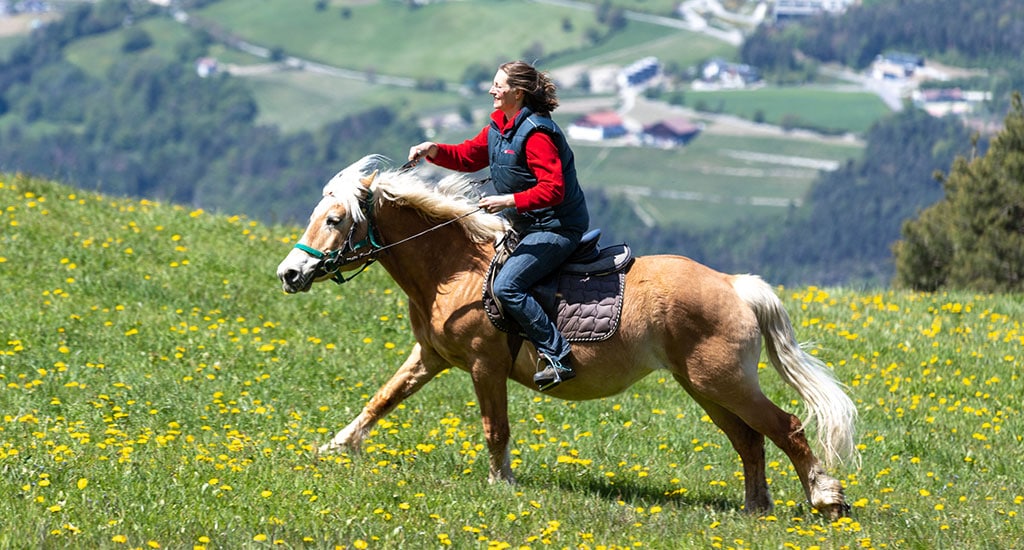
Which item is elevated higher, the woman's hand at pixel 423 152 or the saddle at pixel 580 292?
the woman's hand at pixel 423 152

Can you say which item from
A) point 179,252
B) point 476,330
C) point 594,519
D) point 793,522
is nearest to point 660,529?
point 594,519

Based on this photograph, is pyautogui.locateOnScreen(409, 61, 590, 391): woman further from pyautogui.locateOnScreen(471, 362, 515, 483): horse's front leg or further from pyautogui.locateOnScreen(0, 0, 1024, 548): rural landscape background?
pyautogui.locateOnScreen(0, 0, 1024, 548): rural landscape background

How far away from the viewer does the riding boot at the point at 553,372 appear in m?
9.23

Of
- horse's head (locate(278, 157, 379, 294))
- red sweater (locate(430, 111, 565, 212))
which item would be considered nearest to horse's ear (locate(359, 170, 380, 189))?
horse's head (locate(278, 157, 379, 294))

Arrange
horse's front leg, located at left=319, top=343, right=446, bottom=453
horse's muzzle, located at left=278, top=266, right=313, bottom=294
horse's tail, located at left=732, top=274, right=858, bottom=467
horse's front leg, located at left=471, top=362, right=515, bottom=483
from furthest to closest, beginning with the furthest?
horse's front leg, located at left=319, top=343, right=446, bottom=453, horse's front leg, located at left=471, top=362, right=515, bottom=483, horse's tail, located at left=732, top=274, right=858, bottom=467, horse's muzzle, located at left=278, top=266, right=313, bottom=294

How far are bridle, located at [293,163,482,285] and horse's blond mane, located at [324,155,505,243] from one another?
65 mm

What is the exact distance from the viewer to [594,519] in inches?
341

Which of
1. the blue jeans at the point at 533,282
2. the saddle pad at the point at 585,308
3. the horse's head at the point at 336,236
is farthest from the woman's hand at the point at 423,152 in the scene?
the saddle pad at the point at 585,308

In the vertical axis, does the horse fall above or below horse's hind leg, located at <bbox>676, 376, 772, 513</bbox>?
above

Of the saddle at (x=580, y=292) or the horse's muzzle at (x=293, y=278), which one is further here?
the saddle at (x=580, y=292)

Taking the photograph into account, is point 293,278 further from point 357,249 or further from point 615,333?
point 615,333

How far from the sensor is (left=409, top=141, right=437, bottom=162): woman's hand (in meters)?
9.58

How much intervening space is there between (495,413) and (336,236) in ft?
5.82

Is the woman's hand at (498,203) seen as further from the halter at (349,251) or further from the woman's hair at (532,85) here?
the halter at (349,251)
